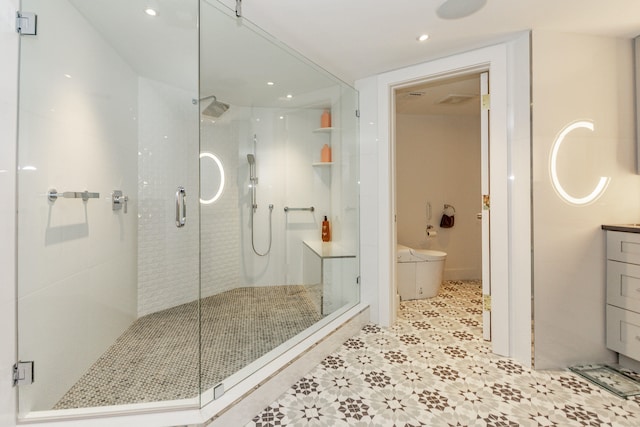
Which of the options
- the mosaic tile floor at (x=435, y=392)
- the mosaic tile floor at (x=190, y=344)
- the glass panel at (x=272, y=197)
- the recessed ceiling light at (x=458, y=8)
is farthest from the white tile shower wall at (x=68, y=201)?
the recessed ceiling light at (x=458, y=8)

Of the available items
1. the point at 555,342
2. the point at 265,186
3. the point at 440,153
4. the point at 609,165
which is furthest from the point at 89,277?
the point at 440,153

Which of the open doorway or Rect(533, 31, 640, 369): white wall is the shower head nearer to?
Rect(533, 31, 640, 369): white wall

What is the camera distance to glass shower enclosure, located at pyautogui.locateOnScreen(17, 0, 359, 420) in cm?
144

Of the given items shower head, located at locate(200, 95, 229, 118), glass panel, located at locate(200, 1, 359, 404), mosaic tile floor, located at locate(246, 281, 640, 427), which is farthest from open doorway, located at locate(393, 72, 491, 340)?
shower head, located at locate(200, 95, 229, 118)

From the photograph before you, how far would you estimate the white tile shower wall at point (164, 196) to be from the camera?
97.2 inches

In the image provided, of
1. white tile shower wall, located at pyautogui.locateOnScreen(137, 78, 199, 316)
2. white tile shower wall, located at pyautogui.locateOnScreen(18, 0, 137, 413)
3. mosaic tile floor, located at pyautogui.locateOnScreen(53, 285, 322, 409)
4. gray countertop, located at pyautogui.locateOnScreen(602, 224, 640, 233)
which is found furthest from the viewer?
white tile shower wall, located at pyautogui.locateOnScreen(137, 78, 199, 316)

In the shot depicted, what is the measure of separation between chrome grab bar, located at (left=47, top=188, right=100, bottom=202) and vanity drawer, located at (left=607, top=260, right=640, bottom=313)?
3176 millimetres

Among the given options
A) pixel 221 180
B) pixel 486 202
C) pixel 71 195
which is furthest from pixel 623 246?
pixel 71 195

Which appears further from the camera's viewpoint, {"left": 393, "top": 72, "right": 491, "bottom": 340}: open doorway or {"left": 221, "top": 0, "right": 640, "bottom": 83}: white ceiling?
{"left": 393, "top": 72, "right": 491, "bottom": 340}: open doorway

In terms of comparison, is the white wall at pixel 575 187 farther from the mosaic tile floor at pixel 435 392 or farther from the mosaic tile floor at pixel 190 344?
the mosaic tile floor at pixel 190 344

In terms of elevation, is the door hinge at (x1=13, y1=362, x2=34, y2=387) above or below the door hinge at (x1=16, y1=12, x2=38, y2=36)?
below

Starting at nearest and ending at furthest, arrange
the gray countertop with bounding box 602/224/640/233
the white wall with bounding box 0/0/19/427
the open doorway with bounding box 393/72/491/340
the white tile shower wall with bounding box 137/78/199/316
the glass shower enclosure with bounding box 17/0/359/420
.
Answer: the white wall with bounding box 0/0/19/427 → the glass shower enclosure with bounding box 17/0/359/420 → the gray countertop with bounding box 602/224/640/233 → the white tile shower wall with bounding box 137/78/199/316 → the open doorway with bounding box 393/72/491/340

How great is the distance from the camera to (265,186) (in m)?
2.62

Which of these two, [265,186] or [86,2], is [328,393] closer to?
[265,186]
